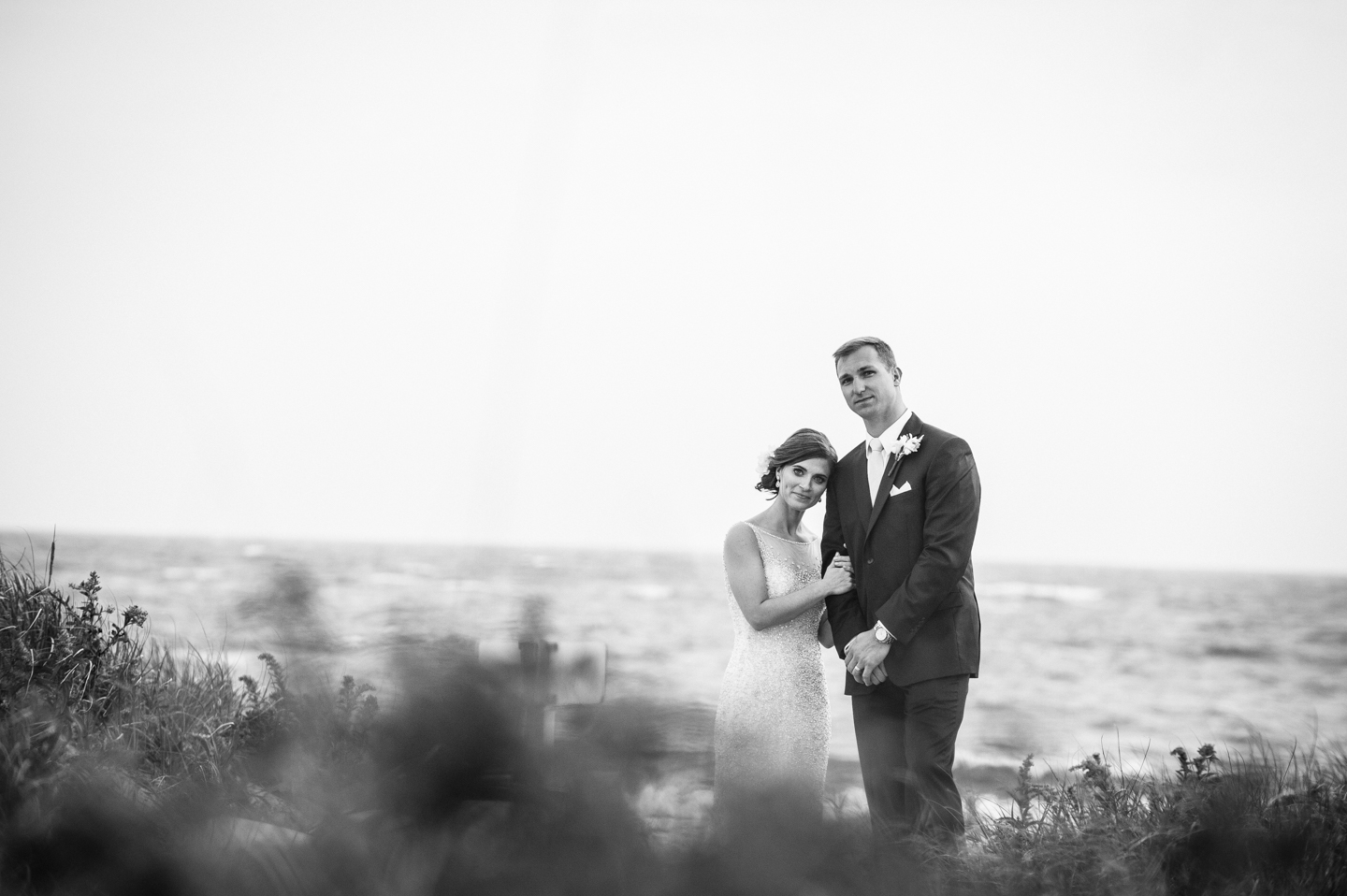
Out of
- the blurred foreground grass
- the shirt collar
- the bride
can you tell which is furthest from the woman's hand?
the blurred foreground grass

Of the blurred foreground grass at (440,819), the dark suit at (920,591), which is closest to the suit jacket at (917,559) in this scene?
the dark suit at (920,591)

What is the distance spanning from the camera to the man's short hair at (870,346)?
4.58 meters

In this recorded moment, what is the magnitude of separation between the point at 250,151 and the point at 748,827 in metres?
1.51

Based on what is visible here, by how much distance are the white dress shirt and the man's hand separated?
1.99 ft

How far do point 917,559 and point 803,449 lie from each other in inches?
29.0

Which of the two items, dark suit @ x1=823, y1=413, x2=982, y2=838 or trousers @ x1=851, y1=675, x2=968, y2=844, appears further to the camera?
dark suit @ x1=823, y1=413, x2=982, y2=838

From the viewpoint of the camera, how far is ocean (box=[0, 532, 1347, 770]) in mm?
1172

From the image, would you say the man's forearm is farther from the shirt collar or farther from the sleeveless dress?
the shirt collar

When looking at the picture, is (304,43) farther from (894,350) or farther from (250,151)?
(894,350)

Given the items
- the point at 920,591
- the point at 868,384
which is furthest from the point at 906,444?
the point at 920,591

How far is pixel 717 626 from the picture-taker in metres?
20.0

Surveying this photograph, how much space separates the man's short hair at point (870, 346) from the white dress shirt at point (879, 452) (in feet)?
0.84

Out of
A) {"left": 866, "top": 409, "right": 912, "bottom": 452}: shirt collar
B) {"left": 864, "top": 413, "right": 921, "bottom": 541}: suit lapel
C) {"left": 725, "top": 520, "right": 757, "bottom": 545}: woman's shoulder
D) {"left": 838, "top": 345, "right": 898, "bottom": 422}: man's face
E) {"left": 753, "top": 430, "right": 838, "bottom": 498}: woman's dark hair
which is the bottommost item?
{"left": 725, "top": 520, "right": 757, "bottom": 545}: woman's shoulder

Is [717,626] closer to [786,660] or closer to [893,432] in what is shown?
[786,660]
